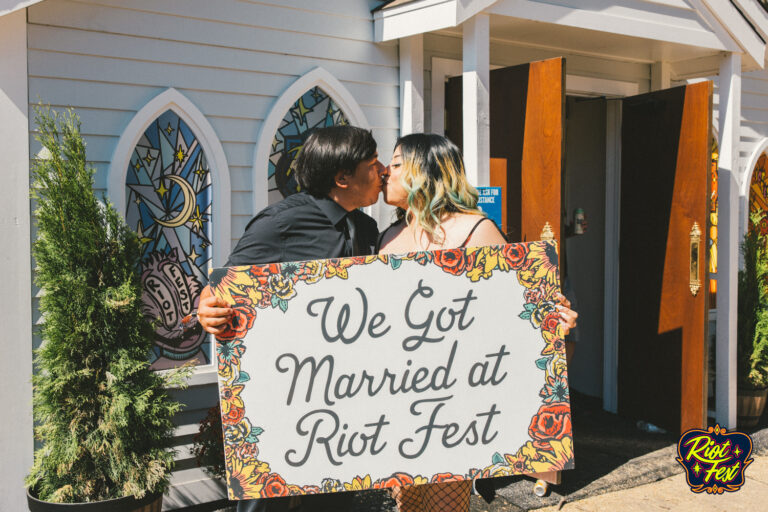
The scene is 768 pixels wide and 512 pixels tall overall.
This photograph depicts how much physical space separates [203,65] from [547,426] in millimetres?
2942

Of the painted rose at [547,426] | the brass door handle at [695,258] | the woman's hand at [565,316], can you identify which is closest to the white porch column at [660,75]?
the brass door handle at [695,258]

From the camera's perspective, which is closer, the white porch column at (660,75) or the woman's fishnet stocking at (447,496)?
the woman's fishnet stocking at (447,496)

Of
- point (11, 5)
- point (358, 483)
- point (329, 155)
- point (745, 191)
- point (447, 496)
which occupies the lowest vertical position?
point (447, 496)

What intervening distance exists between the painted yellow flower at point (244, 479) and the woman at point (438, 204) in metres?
0.67

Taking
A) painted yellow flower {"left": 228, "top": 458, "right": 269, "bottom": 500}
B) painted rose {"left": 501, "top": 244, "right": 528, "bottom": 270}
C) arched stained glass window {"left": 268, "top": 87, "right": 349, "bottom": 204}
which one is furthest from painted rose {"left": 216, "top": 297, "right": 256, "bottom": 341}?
arched stained glass window {"left": 268, "top": 87, "right": 349, "bottom": 204}

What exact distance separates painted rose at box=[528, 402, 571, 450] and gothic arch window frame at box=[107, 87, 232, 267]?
2.46 metres

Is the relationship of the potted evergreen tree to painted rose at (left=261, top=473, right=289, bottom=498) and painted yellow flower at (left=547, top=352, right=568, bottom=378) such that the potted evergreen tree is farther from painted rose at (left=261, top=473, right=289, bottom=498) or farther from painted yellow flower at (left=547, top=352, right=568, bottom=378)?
painted rose at (left=261, top=473, right=289, bottom=498)

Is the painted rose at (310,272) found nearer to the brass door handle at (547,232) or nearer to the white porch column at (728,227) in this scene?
the brass door handle at (547,232)

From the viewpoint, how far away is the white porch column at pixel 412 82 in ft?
15.8

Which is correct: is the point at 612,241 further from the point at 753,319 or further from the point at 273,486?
the point at 273,486

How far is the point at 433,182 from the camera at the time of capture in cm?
Result: 258

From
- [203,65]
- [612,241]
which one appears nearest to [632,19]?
[612,241]

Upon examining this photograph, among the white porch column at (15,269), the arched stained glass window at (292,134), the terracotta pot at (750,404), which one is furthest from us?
the terracotta pot at (750,404)

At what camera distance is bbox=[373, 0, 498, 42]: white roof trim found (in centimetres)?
428
